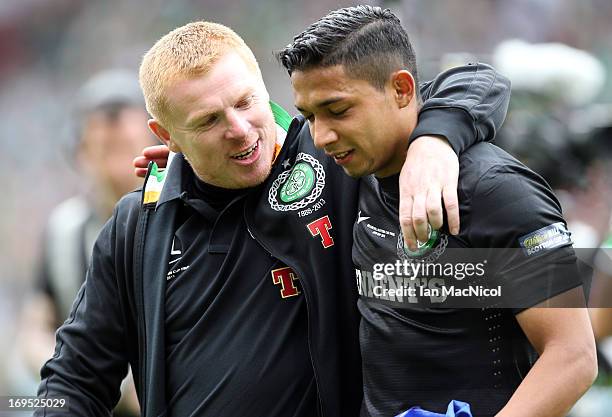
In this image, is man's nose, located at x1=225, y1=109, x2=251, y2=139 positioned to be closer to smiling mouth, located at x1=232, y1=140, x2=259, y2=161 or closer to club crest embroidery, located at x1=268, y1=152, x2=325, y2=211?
smiling mouth, located at x1=232, y1=140, x2=259, y2=161

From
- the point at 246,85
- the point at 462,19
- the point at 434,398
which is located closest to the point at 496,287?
the point at 434,398

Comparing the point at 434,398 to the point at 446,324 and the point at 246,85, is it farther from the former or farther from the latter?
the point at 246,85

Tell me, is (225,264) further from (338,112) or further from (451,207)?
(451,207)

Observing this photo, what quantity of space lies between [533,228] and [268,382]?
974 mm

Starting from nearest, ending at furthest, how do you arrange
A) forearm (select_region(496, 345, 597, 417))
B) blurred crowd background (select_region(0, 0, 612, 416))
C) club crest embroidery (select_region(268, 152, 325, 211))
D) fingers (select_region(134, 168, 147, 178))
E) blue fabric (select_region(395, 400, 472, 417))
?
forearm (select_region(496, 345, 597, 417))
blue fabric (select_region(395, 400, 472, 417))
club crest embroidery (select_region(268, 152, 325, 211))
fingers (select_region(134, 168, 147, 178))
blurred crowd background (select_region(0, 0, 612, 416))

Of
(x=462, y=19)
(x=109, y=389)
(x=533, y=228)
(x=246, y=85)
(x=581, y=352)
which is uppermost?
(x=462, y=19)

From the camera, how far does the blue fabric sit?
248 cm

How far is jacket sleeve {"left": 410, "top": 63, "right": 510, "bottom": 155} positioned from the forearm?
537mm

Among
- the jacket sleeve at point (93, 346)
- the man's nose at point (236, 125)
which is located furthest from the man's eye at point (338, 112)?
the jacket sleeve at point (93, 346)

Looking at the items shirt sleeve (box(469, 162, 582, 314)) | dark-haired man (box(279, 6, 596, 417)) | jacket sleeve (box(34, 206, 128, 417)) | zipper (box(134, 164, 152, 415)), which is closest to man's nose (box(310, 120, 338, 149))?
dark-haired man (box(279, 6, 596, 417))

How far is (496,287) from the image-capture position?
8.34ft

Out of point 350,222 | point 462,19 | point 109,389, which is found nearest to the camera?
point 350,222

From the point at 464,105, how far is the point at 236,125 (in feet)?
2.19

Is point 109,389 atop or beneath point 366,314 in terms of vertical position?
beneath
